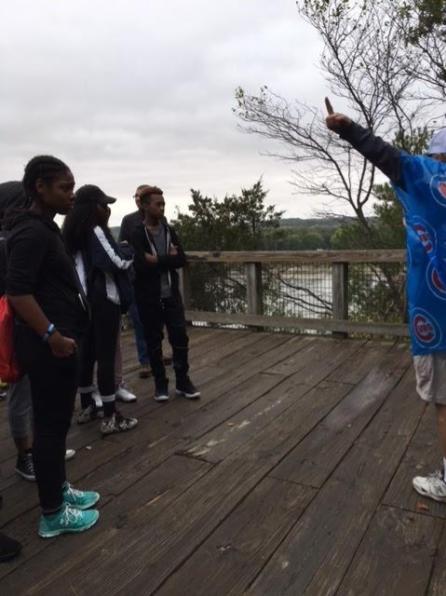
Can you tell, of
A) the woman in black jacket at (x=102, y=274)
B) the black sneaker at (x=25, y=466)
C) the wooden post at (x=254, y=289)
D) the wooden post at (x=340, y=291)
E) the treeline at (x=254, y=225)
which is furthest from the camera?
the treeline at (x=254, y=225)

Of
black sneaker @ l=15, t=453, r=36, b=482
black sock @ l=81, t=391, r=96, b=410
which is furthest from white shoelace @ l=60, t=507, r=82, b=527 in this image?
black sock @ l=81, t=391, r=96, b=410

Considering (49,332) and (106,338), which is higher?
(49,332)

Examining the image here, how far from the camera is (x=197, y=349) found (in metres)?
4.90

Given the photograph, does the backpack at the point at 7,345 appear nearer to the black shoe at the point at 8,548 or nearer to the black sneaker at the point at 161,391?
the black shoe at the point at 8,548

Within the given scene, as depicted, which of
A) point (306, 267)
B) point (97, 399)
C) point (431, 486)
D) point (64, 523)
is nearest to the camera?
point (64, 523)

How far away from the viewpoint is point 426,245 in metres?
1.87

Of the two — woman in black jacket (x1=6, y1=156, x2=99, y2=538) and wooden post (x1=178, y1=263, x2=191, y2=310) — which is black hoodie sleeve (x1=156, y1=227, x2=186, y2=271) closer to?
→ woman in black jacket (x1=6, y1=156, x2=99, y2=538)

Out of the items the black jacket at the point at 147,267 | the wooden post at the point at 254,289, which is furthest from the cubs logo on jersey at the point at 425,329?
Result: the wooden post at the point at 254,289

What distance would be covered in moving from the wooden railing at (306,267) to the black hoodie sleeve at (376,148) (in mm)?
2669

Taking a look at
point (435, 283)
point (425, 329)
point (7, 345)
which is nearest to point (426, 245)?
point (435, 283)

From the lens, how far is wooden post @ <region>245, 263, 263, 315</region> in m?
5.34

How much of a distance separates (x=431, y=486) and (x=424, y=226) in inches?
44.7

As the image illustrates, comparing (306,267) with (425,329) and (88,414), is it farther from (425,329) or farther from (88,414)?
(425,329)

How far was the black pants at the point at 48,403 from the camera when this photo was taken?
1837 millimetres
